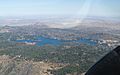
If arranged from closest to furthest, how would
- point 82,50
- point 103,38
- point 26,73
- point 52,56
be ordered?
1. point 26,73
2. point 52,56
3. point 82,50
4. point 103,38

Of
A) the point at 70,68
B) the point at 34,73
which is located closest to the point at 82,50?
the point at 70,68

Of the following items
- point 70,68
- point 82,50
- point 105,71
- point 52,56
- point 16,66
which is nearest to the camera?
point 105,71

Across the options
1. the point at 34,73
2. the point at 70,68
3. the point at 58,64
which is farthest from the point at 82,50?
the point at 34,73

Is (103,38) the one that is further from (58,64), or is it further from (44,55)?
(58,64)

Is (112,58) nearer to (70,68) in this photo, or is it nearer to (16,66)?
(70,68)

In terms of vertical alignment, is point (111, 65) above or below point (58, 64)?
above

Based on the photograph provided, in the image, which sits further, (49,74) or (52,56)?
(52,56)

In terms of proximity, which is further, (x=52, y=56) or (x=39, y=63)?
(x=52, y=56)

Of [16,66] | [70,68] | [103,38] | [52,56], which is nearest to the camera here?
[70,68]

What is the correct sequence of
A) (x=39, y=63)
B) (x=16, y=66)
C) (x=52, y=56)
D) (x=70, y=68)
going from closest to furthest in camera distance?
(x=70, y=68), (x=16, y=66), (x=39, y=63), (x=52, y=56)

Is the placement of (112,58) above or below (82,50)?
above
